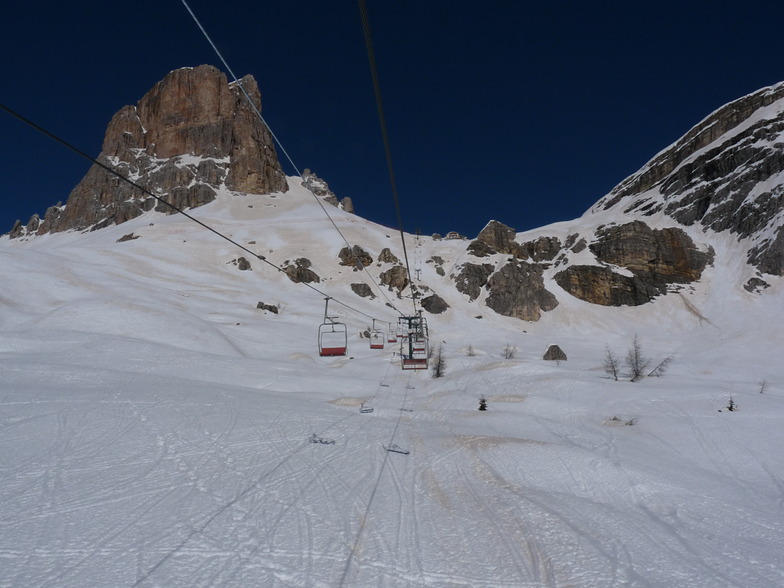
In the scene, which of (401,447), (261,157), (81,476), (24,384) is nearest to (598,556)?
(401,447)

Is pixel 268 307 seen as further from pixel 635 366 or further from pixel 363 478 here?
pixel 363 478

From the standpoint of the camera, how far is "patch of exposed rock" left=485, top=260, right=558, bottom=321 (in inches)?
2473

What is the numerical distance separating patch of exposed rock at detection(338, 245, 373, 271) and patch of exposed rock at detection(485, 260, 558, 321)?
23.2m

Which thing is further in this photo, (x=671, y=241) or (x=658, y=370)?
(x=671, y=241)

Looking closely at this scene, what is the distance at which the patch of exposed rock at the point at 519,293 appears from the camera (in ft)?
206

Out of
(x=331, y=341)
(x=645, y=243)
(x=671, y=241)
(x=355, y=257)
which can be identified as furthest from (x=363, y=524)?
(x=671, y=241)

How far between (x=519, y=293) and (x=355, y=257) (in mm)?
29969

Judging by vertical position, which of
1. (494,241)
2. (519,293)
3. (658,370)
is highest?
(494,241)

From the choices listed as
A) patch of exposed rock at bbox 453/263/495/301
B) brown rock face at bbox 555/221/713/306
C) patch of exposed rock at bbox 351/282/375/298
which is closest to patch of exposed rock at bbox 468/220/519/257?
patch of exposed rock at bbox 453/263/495/301

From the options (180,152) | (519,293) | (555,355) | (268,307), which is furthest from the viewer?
(180,152)

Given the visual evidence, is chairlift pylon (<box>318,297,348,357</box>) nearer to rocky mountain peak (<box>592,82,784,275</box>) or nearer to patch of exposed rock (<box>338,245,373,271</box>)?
patch of exposed rock (<box>338,245,373,271</box>)

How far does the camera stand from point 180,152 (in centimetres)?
13188

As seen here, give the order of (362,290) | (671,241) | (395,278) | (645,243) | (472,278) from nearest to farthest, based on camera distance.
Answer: (362,290) < (671,241) < (395,278) < (645,243) < (472,278)

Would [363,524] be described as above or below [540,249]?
below
